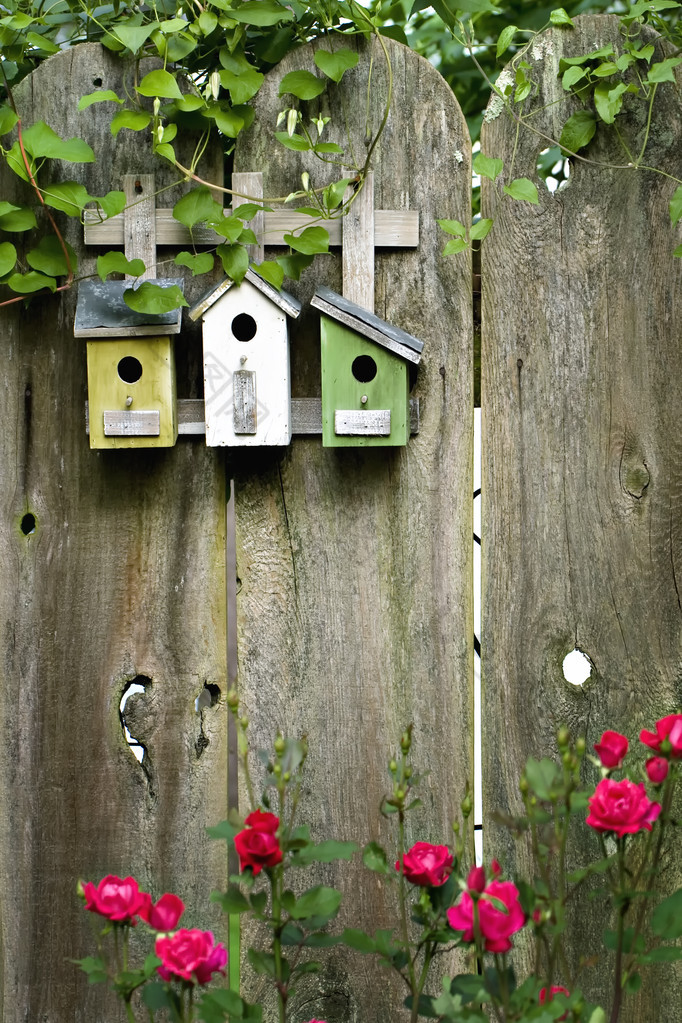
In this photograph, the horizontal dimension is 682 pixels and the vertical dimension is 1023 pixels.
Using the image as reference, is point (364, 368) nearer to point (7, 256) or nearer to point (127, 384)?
point (127, 384)

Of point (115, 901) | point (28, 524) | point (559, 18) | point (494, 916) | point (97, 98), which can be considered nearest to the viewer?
point (494, 916)

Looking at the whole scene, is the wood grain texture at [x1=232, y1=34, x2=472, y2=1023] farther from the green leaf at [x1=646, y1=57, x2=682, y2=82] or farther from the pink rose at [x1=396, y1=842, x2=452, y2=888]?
the pink rose at [x1=396, y1=842, x2=452, y2=888]

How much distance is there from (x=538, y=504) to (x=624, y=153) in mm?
713

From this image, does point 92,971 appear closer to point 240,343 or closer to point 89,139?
point 240,343

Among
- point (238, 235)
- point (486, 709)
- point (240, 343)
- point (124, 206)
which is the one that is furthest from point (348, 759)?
point (124, 206)

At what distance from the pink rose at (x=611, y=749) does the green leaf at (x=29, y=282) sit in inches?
51.0

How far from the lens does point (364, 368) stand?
1849 millimetres

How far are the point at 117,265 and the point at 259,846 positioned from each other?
1.10m

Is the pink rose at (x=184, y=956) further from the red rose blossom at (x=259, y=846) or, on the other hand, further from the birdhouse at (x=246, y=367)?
the birdhouse at (x=246, y=367)

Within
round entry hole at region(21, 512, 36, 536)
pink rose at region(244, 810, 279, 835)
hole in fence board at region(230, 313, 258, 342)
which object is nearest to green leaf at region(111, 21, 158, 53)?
hole in fence board at region(230, 313, 258, 342)

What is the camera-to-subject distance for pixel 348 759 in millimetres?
1859

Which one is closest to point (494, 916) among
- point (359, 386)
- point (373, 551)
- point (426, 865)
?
point (426, 865)

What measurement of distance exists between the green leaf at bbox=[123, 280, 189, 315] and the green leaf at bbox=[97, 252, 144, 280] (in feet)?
0.13

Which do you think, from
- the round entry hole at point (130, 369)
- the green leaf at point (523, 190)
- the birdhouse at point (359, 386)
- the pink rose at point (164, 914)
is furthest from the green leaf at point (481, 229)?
the pink rose at point (164, 914)
